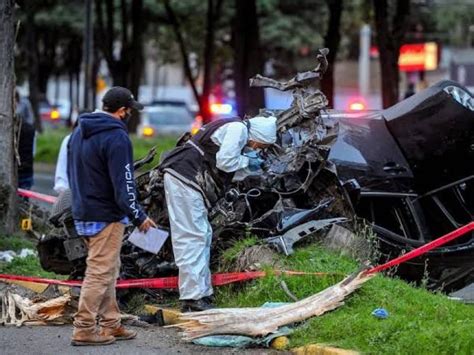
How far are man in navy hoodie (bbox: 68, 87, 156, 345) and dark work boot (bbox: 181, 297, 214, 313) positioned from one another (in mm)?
746

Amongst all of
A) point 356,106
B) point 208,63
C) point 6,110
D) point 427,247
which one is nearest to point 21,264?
point 6,110

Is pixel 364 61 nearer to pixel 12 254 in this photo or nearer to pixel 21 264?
pixel 12 254

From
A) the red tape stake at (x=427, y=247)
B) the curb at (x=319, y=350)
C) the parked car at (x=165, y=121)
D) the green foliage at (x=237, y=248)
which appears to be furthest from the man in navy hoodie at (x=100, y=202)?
the parked car at (x=165, y=121)

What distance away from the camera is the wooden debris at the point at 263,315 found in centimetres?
672

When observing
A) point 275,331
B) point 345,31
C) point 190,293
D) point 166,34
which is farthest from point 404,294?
point 345,31

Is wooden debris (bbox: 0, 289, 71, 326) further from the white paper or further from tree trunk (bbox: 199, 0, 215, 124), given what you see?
tree trunk (bbox: 199, 0, 215, 124)

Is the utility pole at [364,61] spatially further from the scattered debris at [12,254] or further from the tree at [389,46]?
the scattered debris at [12,254]

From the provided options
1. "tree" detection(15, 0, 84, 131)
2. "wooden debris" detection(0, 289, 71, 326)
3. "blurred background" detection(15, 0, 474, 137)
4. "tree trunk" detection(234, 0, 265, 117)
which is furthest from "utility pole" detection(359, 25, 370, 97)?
"wooden debris" detection(0, 289, 71, 326)

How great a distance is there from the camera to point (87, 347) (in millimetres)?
6820

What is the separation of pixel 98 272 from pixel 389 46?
15270 millimetres

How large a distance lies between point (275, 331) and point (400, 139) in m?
2.72

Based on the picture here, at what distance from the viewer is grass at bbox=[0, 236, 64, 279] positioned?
9266 mm

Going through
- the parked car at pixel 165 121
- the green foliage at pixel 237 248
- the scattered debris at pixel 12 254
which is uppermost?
the green foliage at pixel 237 248

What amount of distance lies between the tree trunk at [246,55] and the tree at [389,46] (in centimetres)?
268
